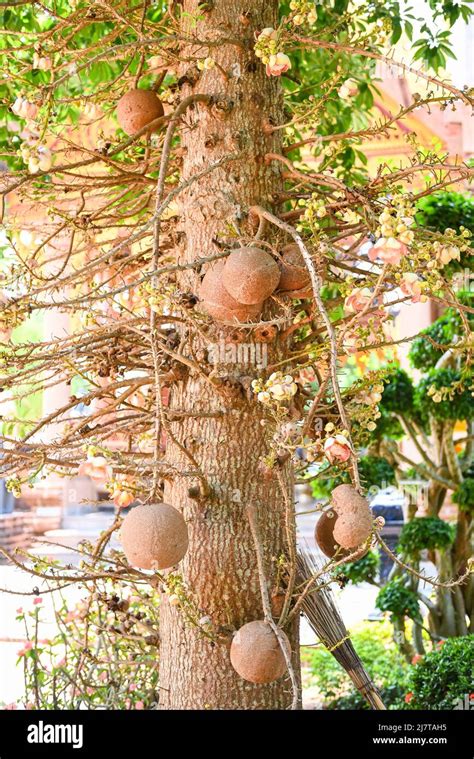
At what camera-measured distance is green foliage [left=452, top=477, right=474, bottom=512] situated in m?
4.04

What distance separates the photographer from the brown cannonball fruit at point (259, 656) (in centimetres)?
119

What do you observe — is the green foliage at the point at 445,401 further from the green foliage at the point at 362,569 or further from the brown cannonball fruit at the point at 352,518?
the brown cannonball fruit at the point at 352,518

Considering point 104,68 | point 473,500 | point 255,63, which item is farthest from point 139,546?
point 473,500

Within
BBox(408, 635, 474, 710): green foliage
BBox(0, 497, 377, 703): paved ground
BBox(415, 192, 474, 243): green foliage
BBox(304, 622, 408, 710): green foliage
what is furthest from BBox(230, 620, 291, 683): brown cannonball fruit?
BBox(415, 192, 474, 243): green foliage

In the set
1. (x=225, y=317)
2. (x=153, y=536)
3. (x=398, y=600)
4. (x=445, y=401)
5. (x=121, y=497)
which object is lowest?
(x=153, y=536)

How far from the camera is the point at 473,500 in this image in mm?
4039

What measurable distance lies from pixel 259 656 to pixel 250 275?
0.54 metres

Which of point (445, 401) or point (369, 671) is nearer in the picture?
point (445, 401)

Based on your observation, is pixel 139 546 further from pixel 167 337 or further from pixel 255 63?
pixel 255 63

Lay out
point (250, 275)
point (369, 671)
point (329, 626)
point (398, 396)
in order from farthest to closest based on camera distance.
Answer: point (369, 671), point (398, 396), point (329, 626), point (250, 275)

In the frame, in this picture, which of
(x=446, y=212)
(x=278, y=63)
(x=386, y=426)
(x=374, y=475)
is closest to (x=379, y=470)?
(x=374, y=475)

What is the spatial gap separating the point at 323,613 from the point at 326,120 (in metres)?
1.87

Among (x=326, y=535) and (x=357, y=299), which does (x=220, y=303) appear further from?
(x=326, y=535)

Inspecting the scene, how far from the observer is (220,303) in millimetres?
1253
